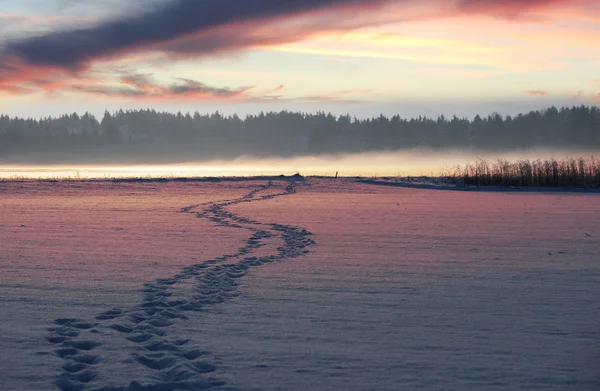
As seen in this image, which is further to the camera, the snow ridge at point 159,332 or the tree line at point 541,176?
the tree line at point 541,176

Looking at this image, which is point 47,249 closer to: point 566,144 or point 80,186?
point 80,186

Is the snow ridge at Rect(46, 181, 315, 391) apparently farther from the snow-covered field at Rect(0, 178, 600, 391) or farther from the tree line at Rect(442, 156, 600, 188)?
the tree line at Rect(442, 156, 600, 188)

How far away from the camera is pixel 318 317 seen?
4.79 m

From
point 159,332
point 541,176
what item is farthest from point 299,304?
point 541,176

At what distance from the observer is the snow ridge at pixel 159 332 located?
11.5 ft

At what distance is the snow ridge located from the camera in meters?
3.52

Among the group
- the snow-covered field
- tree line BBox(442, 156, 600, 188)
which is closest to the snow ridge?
the snow-covered field

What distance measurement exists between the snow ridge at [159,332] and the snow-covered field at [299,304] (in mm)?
15

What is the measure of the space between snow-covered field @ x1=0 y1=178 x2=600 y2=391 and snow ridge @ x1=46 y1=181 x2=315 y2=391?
0.05 ft

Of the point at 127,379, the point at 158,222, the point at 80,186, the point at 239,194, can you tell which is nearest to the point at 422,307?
the point at 127,379

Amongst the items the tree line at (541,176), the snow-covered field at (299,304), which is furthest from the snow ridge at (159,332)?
the tree line at (541,176)

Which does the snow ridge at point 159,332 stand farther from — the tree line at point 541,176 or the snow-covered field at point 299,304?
the tree line at point 541,176

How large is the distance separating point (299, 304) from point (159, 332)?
1192 millimetres

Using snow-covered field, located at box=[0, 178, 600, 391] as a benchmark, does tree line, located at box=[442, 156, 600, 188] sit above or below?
above
